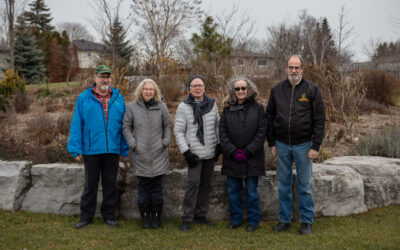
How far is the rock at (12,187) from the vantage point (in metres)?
4.61

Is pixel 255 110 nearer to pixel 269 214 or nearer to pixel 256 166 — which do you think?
pixel 256 166

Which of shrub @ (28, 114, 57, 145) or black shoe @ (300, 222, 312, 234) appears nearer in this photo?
black shoe @ (300, 222, 312, 234)

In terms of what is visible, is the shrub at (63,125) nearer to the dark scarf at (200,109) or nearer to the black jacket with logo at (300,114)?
the dark scarf at (200,109)

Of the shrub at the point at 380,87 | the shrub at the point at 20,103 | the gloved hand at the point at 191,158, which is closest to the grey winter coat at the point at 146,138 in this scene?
the gloved hand at the point at 191,158

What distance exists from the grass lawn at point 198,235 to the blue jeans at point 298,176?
0.30m

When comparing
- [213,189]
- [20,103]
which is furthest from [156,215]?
[20,103]

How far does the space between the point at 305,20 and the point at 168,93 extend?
86.0 ft

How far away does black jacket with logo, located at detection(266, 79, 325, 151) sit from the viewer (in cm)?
348

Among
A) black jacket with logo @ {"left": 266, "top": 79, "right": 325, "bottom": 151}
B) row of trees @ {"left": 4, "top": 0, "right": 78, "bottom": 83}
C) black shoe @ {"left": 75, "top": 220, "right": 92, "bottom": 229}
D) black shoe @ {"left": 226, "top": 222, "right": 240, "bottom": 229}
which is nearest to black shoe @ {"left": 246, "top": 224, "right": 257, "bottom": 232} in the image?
black shoe @ {"left": 226, "top": 222, "right": 240, "bottom": 229}

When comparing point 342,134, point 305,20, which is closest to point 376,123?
point 342,134

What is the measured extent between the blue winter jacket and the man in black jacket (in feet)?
6.46

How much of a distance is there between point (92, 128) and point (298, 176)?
2601 millimetres

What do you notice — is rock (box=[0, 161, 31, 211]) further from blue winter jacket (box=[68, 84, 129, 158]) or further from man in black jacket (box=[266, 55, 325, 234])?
man in black jacket (box=[266, 55, 325, 234])

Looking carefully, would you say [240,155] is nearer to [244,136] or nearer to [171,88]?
[244,136]
